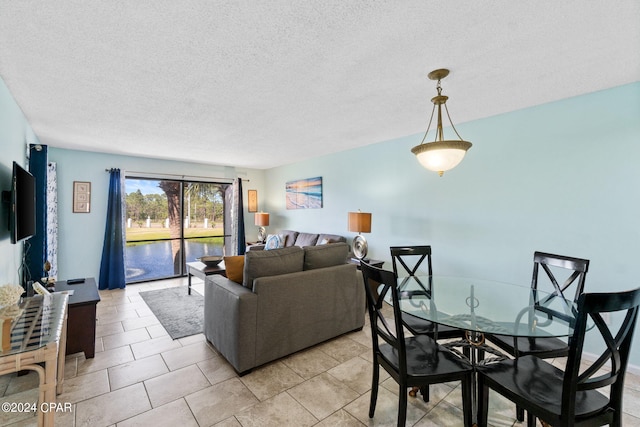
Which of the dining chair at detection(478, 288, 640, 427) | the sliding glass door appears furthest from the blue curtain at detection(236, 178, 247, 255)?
the dining chair at detection(478, 288, 640, 427)

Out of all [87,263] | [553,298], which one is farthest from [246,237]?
[553,298]

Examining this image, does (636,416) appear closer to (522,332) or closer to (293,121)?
(522,332)

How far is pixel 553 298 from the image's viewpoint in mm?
2137

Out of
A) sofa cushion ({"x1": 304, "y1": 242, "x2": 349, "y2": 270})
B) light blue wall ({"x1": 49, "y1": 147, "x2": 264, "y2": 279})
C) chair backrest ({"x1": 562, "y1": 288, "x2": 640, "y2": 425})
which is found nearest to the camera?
chair backrest ({"x1": 562, "y1": 288, "x2": 640, "y2": 425})

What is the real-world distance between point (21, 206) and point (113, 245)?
2.84 m

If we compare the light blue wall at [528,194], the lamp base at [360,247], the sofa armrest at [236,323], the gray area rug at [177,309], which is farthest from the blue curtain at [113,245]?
the light blue wall at [528,194]

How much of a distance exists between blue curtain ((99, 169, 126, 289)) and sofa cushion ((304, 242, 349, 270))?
13.0 ft

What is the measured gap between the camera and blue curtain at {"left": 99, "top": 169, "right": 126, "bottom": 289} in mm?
4820

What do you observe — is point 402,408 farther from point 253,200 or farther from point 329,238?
point 253,200

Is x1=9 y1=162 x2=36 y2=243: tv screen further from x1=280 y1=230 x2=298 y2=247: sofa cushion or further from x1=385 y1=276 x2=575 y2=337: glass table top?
x1=280 y1=230 x2=298 y2=247: sofa cushion

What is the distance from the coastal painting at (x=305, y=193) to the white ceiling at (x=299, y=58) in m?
2.18

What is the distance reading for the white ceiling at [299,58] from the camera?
1.48 metres

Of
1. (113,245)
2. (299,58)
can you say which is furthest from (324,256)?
(113,245)

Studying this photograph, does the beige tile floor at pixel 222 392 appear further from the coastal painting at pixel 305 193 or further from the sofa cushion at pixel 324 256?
the coastal painting at pixel 305 193
